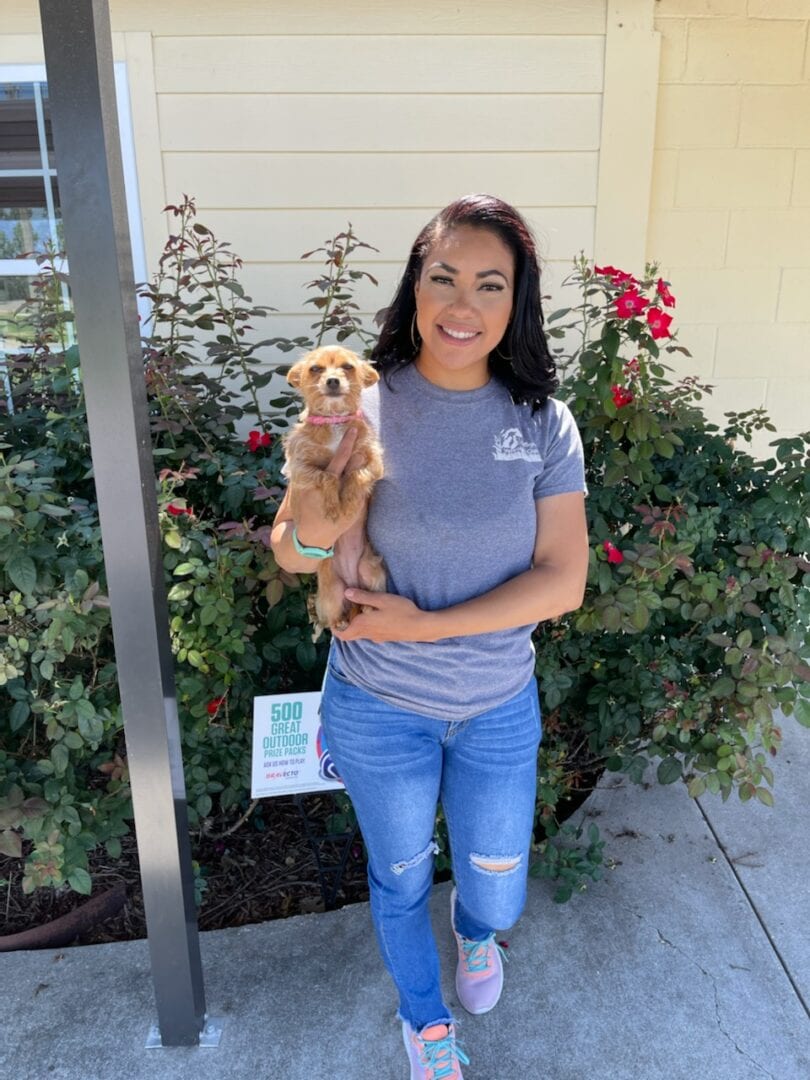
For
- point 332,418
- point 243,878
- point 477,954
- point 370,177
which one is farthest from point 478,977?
point 370,177

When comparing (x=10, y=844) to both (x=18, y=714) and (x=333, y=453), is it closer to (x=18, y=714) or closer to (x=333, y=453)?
(x=18, y=714)

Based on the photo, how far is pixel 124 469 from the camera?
5.50 feet

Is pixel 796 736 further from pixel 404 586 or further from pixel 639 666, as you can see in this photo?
pixel 404 586

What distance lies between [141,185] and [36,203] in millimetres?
545

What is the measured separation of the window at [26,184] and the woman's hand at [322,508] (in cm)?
226

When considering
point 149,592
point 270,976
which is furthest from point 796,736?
point 149,592

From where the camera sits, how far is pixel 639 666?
103 inches

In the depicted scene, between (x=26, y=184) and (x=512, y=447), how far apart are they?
294cm

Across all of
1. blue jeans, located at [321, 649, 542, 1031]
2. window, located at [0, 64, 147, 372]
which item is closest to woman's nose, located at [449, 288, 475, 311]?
blue jeans, located at [321, 649, 542, 1031]

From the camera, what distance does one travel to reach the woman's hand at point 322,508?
5.43 ft

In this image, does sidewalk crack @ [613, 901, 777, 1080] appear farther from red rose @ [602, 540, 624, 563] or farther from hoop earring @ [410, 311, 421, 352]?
hoop earring @ [410, 311, 421, 352]

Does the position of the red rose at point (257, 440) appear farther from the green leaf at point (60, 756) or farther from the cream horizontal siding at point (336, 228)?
the cream horizontal siding at point (336, 228)

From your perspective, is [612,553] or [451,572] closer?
[451,572]

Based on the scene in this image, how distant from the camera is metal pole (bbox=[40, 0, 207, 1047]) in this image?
4.88 ft
